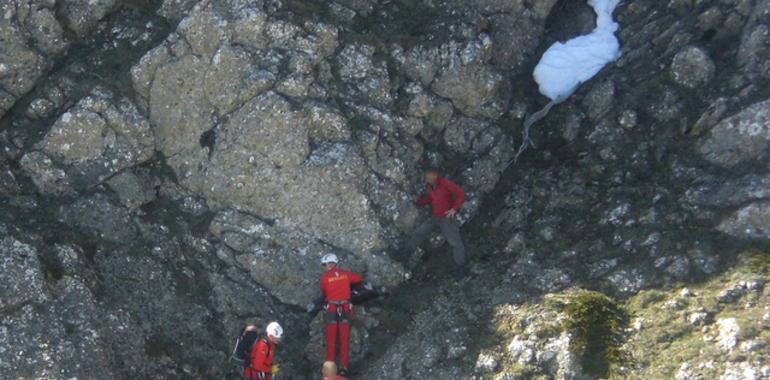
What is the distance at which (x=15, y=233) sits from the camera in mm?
15531

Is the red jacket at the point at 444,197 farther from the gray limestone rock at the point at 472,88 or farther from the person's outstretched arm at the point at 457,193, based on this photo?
the gray limestone rock at the point at 472,88

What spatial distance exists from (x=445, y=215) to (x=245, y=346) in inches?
181

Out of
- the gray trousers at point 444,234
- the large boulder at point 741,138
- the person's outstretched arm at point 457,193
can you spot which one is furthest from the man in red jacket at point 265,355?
the large boulder at point 741,138

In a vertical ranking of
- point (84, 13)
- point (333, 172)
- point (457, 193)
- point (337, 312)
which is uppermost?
point (84, 13)

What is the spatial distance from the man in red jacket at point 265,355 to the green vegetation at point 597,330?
500cm

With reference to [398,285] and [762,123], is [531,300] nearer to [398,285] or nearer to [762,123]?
[398,285]

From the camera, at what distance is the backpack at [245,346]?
15297 mm

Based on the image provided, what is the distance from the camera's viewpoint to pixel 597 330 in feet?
47.1

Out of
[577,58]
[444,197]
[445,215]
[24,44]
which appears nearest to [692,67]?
[577,58]

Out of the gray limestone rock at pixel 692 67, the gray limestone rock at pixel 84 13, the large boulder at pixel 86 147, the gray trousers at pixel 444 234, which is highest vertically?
the gray limestone rock at pixel 84 13

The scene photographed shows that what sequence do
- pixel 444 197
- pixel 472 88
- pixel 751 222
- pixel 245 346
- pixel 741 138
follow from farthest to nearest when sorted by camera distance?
pixel 472 88, pixel 444 197, pixel 741 138, pixel 245 346, pixel 751 222

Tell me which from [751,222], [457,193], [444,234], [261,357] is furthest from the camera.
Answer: [444,234]

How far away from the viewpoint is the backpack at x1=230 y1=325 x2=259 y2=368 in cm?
1530

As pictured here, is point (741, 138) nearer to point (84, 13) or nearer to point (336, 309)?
point (336, 309)
